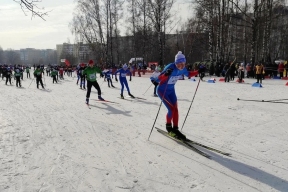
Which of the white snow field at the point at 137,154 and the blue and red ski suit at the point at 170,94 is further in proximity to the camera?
the blue and red ski suit at the point at 170,94

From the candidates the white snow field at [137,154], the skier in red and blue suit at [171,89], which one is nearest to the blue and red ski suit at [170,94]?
the skier in red and blue suit at [171,89]

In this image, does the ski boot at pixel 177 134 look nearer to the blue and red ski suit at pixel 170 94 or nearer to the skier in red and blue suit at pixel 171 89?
the skier in red and blue suit at pixel 171 89

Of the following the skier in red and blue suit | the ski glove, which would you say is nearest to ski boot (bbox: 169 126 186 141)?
the skier in red and blue suit

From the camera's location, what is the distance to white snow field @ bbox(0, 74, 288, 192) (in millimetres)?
3684

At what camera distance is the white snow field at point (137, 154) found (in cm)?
368

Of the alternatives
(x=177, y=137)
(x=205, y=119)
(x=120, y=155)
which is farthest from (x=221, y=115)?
(x=120, y=155)

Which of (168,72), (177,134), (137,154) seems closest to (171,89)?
(168,72)

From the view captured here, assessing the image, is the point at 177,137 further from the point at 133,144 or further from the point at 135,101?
the point at 135,101

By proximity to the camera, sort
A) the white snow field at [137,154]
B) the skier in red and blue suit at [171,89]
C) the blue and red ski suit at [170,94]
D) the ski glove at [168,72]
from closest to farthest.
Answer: the white snow field at [137,154] → the ski glove at [168,72] → the skier in red and blue suit at [171,89] → the blue and red ski suit at [170,94]

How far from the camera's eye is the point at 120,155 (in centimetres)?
480

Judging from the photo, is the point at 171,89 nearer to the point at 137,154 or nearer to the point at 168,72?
the point at 168,72

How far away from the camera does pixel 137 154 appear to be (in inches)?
190

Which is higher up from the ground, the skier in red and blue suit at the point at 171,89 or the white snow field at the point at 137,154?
the skier in red and blue suit at the point at 171,89

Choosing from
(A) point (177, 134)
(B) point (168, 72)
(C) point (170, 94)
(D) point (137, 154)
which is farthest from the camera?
(C) point (170, 94)
